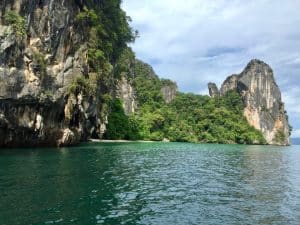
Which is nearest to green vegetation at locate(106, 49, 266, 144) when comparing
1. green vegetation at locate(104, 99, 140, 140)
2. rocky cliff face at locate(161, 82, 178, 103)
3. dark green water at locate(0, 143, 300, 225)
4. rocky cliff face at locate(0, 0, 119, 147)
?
green vegetation at locate(104, 99, 140, 140)

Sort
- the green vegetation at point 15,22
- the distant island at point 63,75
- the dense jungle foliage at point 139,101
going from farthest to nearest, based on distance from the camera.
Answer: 1. the dense jungle foliage at point 139,101
2. the distant island at point 63,75
3. the green vegetation at point 15,22

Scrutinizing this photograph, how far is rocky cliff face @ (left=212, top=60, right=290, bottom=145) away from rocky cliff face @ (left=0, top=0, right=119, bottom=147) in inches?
4513

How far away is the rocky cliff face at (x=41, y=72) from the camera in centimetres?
4128

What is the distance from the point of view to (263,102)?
163 metres

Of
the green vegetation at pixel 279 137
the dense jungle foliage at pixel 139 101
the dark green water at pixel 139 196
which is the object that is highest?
the dense jungle foliage at pixel 139 101

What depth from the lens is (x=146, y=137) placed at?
103m

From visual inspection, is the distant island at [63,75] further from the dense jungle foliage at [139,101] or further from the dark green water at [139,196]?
the dark green water at [139,196]

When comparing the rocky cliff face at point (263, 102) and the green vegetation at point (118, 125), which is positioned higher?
the rocky cliff face at point (263, 102)

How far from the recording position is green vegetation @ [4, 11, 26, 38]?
1614 inches

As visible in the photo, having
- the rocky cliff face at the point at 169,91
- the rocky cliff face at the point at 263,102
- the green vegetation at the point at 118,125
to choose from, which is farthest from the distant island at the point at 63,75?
the rocky cliff face at the point at 263,102

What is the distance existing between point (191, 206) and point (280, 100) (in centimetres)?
16413

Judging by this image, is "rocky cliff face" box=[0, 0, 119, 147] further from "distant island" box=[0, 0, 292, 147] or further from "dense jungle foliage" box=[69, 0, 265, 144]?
"dense jungle foliage" box=[69, 0, 265, 144]

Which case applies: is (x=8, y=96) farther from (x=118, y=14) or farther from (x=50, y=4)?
(x=118, y=14)

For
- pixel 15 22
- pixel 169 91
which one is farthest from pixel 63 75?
pixel 169 91
